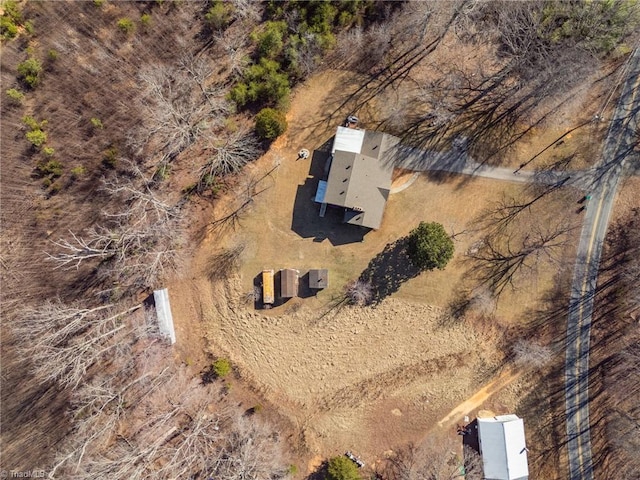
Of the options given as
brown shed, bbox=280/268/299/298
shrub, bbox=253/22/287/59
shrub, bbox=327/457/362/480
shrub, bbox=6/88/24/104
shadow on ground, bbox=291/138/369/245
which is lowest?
shrub, bbox=327/457/362/480

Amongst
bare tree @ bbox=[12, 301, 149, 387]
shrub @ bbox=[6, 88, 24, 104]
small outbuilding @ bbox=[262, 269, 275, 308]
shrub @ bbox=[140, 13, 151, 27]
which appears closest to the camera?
bare tree @ bbox=[12, 301, 149, 387]

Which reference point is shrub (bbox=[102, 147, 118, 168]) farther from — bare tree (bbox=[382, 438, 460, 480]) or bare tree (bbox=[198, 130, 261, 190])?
bare tree (bbox=[382, 438, 460, 480])

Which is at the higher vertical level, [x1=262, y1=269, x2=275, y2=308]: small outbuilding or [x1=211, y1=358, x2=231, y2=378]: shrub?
[x1=262, y1=269, x2=275, y2=308]: small outbuilding

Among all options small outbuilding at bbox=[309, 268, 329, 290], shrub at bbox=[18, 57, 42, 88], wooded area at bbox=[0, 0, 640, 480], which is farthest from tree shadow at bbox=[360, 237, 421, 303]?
shrub at bbox=[18, 57, 42, 88]

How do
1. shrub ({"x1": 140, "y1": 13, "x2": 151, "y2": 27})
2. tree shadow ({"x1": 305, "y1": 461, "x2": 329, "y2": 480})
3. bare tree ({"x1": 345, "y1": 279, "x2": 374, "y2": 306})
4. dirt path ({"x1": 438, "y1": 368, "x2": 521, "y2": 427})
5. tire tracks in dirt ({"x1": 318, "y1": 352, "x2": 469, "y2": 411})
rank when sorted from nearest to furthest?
shrub ({"x1": 140, "y1": 13, "x2": 151, "y2": 27}) → bare tree ({"x1": 345, "y1": 279, "x2": 374, "y2": 306}) → dirt path ({"x1": 438, "y1": 368, "x2": 521, "y2": 427}) → tire tracks in dirt ({"x1": 318, "y1": 352, "x2": 469, "y2": 411}) → tree shadow ({"x1": 305, "y1": 461, "x2": 329, "y2": 480})

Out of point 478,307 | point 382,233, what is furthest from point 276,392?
point 478,307

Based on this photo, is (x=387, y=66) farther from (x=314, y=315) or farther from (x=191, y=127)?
(x=314, y=315)
